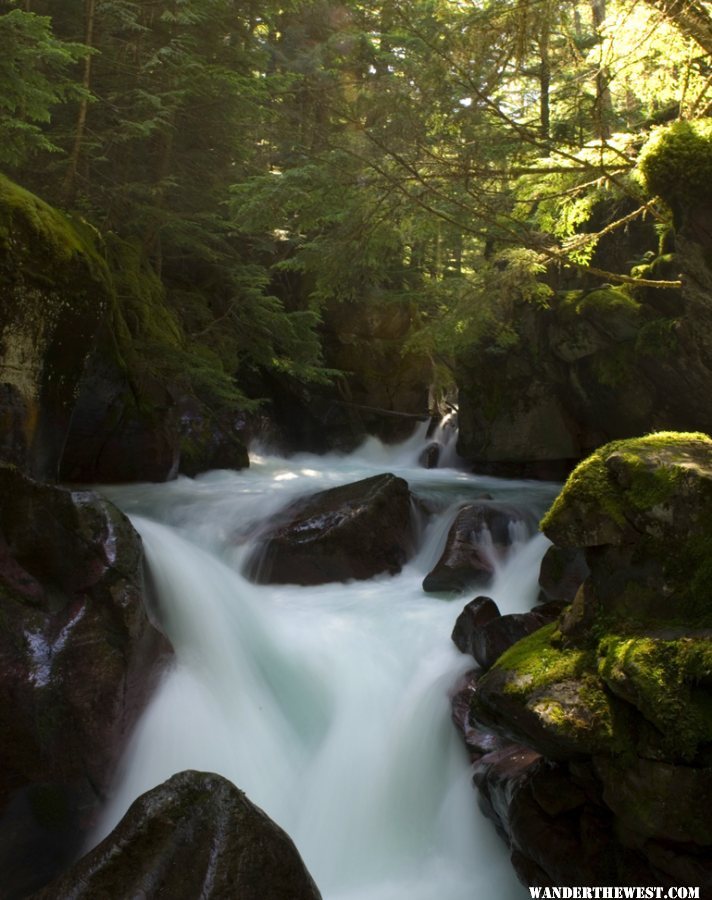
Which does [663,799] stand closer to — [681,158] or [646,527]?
[646,527]

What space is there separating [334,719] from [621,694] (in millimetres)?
2853

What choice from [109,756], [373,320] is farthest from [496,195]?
[373,320]

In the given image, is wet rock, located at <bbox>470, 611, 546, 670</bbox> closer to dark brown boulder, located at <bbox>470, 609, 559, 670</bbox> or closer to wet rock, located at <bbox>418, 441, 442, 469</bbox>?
dark brown boulder, located at <bbox>470, 609, 559, 670</bbox>

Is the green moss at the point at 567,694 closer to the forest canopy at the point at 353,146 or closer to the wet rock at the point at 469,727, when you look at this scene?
the wet rock at the point at 469,727

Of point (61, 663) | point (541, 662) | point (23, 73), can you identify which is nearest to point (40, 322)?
point (23, 73)

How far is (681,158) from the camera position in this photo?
6680 mm

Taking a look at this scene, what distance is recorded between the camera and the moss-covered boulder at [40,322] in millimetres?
6641

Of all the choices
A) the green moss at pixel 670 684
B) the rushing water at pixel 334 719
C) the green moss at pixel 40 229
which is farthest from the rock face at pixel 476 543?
the green moss at pixel 40 229

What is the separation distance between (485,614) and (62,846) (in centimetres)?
395

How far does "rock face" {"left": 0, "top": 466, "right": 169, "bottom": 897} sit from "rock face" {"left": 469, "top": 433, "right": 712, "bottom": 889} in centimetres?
262

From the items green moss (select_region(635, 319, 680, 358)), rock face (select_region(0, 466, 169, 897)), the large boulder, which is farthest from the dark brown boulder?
green moss (select_region(635, 319, 680, 358))

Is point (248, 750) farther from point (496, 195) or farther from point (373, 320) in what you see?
point (373, 320)

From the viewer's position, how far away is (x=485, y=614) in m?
6.28

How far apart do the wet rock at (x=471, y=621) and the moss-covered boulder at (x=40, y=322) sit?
195 inches
